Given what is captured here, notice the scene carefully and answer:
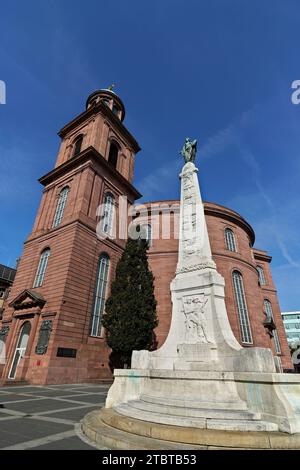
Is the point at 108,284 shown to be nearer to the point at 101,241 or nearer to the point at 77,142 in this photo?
the point at 101,241

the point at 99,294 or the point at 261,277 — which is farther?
the point at 261,277

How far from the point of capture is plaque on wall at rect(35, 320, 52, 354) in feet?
54.1

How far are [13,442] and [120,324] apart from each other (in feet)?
48.0

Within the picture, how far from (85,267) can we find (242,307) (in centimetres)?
1573

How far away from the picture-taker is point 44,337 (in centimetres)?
1689

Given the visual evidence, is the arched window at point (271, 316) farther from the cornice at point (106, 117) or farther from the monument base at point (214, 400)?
the monument base at point (214, 400)

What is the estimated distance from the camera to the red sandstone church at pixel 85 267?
1742cm

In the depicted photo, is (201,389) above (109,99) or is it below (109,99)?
below

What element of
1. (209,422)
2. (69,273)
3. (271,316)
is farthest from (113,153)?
(271,316)

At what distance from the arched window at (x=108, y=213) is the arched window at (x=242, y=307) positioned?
44.5ft

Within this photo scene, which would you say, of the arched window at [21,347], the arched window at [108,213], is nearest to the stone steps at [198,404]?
the arched window at [21,347]

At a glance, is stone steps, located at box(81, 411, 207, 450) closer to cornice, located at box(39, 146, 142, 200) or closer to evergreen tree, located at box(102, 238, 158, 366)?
evergreen tree, located at box(102, 238, 158, 366)

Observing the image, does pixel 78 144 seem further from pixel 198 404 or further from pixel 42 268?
pixel 198 404
